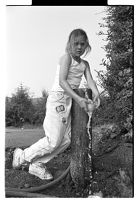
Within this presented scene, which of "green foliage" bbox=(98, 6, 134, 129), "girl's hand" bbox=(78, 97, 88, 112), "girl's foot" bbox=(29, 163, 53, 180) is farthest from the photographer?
"green foliage" bbox=(98, 6, 134, 129)

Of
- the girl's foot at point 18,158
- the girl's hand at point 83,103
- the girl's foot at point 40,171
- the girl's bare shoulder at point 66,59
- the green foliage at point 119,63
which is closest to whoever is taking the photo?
the girl's hand at point 83,103

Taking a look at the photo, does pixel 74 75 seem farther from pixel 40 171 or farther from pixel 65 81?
pixel 40 171

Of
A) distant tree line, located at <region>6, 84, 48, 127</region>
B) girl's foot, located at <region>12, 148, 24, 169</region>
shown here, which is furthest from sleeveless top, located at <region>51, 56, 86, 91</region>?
girl's foot, located at <region>12, 148, 24, 169</region>

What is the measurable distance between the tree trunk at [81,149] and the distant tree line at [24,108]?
41cm

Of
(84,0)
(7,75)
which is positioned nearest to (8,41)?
(7,75)

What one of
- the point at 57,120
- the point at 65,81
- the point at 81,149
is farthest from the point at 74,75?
the point at 81,149

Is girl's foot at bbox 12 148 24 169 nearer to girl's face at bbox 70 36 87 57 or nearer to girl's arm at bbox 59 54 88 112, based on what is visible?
girl's arm at bbox 59 54 88 112

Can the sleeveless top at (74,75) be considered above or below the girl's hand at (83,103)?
above

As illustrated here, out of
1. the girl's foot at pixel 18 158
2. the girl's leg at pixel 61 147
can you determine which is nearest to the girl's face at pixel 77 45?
the girl's leg at pixel 61 147

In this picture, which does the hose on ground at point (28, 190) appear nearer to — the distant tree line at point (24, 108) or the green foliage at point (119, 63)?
the distant tree line at point (24, 108)

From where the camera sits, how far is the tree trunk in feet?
11.6

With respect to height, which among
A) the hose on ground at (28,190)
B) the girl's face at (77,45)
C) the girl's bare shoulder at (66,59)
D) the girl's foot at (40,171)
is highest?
the girl's face at (77,45)

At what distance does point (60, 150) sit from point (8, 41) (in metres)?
1.13

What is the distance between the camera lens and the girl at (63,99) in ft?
11.7
